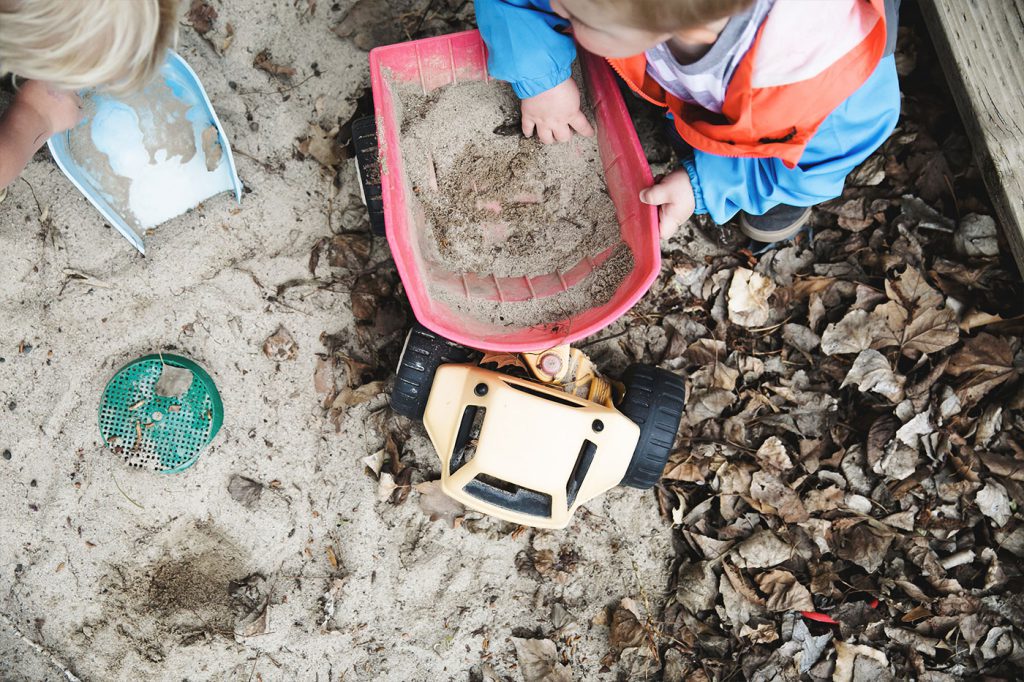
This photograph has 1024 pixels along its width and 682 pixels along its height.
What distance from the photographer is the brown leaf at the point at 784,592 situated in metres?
1.52

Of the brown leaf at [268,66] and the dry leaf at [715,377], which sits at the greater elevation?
the brown leaf at [268,66]

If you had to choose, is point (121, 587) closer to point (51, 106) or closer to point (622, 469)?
point (51, 106)

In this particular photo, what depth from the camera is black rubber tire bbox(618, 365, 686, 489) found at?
139 centimetres

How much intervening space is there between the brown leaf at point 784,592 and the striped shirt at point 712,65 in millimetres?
964

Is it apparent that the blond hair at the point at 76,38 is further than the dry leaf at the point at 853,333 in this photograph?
No

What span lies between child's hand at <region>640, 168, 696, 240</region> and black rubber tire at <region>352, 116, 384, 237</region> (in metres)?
0.50

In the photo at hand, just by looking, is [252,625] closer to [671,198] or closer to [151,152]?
[151,152]

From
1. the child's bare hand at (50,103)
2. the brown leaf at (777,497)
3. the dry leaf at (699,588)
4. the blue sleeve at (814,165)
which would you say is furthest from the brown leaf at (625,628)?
the child's bare hand at (50,103)

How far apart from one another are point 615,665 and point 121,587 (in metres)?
1.06

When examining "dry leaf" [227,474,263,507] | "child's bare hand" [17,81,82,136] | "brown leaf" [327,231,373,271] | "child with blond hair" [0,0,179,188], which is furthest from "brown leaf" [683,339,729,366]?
"child's bare hand" [17,81,82,136]

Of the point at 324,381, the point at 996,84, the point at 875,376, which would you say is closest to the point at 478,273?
the point at 324,381

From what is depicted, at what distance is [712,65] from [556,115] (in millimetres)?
363

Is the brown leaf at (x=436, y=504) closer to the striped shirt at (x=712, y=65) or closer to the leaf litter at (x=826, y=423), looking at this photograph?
the leaf litter at (x=826, y=423)

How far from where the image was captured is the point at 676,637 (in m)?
1.57
